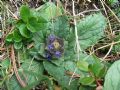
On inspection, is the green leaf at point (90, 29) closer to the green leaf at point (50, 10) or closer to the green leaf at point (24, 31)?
the green leaf at point (50, 10)

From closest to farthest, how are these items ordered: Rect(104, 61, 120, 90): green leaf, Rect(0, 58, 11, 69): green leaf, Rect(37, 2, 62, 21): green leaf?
1. Rect(104, 61, 120, 90): green leaf
2. Rect(0, 58, 11, 69): green leaf
3. Rect(37, 2, 62, 21): green leaf

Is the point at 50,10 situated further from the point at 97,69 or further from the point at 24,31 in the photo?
the point at 97,69

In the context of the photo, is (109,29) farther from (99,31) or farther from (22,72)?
(22,72)

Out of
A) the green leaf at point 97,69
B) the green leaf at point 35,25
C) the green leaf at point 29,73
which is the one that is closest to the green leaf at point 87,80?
the green leaf at point 97,69

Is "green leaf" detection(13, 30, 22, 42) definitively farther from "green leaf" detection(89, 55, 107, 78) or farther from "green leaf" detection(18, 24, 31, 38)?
"green leaf" detection(89, 55, 107, 78)

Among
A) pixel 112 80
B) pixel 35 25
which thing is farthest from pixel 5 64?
pixel 112 80

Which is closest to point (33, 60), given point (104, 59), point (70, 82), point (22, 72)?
point (22, 72)

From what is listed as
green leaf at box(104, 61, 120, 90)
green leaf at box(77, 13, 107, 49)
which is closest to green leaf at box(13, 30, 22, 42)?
green leaf at box(77, 13, 107, 49)
